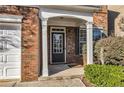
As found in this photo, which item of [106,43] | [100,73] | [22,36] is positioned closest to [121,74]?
[100,73]

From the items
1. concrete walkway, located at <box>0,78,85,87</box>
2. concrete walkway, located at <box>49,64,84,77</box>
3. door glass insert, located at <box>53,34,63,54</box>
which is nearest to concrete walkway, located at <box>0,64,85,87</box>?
concrete walkway, located at <box>0,78,85,87</box>

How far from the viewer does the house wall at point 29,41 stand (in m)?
10.7

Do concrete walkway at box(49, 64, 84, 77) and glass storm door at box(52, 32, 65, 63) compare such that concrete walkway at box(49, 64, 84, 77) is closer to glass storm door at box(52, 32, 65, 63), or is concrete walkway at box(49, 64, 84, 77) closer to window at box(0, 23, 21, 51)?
window at box(0, 23, 21, 51)

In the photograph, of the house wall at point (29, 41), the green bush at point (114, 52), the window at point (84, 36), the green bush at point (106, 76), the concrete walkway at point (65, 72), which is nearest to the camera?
the green bush at point (106, 76)

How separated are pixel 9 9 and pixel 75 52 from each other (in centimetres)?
769

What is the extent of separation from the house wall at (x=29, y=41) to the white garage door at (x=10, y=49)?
0.78ft

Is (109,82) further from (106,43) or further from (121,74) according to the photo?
(106,43)

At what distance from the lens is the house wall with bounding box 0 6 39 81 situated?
10672mm

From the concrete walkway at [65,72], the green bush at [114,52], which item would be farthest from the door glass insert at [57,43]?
the green bush at [114,52]

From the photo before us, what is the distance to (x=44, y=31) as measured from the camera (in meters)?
11.7

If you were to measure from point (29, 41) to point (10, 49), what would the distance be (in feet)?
2.69

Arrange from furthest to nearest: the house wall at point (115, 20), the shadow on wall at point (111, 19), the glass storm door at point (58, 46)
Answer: the house wall at point (115, 20)
the shadow on wall at point (111, 19)
the glass storm door at point (58, 46)

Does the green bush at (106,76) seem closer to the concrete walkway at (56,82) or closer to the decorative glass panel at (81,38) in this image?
the concrete walkway at (56,82)

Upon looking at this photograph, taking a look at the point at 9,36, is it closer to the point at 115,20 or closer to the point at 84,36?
the point at 84,36
